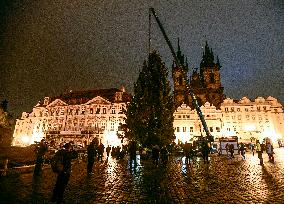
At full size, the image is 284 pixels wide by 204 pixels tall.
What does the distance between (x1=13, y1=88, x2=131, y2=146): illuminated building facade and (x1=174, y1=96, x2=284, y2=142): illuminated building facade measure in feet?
50.4

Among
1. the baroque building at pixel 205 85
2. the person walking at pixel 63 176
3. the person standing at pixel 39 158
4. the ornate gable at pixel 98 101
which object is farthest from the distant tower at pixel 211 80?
the person walking at pixel 63 176

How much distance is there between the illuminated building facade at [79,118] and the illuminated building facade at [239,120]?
50.4 ft

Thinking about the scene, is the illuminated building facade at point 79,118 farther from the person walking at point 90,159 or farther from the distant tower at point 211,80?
the person walking at point 90,159

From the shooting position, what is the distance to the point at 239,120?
199 ft

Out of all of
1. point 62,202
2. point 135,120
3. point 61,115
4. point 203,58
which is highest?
point 203,58

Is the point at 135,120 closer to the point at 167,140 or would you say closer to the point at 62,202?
the point at 167,140

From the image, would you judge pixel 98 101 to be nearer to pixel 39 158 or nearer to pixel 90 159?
pixel 90 159

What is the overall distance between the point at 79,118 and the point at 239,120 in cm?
3925

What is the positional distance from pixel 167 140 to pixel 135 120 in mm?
5017

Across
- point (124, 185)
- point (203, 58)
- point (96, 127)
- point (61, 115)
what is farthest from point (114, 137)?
point (124, 185)

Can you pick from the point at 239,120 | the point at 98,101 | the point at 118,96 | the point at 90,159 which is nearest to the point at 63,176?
the point at 90,159

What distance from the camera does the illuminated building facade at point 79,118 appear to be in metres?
58.2

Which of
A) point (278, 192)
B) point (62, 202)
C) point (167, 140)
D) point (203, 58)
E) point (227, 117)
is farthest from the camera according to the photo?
point (203, 58)

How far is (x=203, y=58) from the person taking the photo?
8069 centimetres
